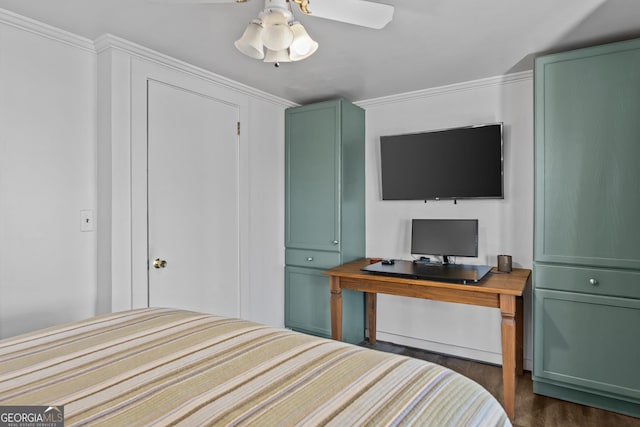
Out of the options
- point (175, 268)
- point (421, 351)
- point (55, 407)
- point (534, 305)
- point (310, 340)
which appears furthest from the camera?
point (421, 351)

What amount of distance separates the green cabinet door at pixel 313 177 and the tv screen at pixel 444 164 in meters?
0.46

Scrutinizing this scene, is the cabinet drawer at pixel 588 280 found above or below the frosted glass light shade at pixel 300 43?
below

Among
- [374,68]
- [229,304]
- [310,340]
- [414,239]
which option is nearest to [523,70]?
[374,68]

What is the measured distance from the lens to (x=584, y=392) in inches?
92.0

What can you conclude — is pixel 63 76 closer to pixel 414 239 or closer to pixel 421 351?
pixel 414 239

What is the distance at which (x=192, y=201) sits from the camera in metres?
2.74

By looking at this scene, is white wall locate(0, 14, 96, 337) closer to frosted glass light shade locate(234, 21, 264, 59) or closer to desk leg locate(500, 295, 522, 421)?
frosted glass light shade locate(234, 21, 264, 59)

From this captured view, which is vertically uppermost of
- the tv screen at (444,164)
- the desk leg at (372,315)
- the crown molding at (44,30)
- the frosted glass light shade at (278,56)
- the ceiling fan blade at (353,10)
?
the crown molding at (44,30)

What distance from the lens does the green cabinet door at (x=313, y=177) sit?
326cm

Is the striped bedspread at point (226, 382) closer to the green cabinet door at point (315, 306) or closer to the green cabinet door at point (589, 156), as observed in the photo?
the green cabinet door at point (589, 156)

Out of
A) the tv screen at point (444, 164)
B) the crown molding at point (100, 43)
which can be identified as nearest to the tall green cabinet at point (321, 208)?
the tv screen at point (444, 164)

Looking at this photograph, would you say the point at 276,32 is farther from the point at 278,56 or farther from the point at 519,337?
the point at 519,337

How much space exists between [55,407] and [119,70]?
2.03 meters
